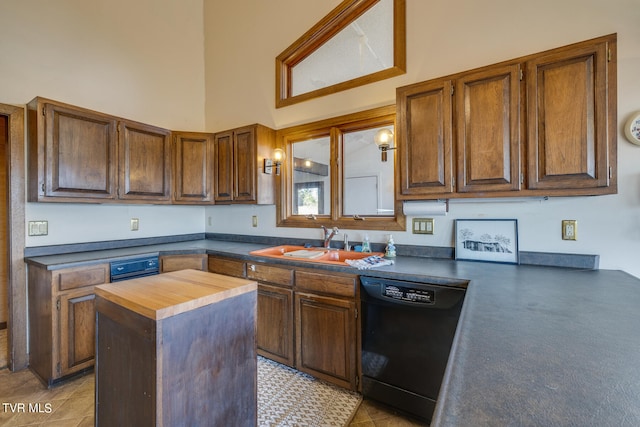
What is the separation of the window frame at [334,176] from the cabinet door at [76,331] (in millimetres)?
1745

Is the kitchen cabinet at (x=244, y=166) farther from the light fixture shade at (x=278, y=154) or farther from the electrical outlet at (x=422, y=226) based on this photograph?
the electrical outlet at (x=422, y=226)

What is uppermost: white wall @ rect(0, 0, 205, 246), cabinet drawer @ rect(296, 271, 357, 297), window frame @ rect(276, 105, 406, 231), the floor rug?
white wall @ rect(0, 0, 205, 246)

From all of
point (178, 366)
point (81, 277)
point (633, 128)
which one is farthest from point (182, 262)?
point (633, 128)

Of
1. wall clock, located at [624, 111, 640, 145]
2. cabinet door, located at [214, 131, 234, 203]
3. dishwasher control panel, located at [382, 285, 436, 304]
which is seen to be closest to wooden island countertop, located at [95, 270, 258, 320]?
dishwasher control panel, located at [382, 285, 436, 304]

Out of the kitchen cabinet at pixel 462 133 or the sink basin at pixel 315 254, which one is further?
the sink basin at pixel 315 254

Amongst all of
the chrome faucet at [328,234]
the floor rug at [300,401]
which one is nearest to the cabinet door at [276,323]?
the floor rug at [300,401]

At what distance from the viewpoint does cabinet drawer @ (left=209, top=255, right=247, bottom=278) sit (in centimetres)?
258

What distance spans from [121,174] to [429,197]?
269 centimetres

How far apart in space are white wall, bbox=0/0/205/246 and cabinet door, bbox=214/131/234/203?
68 centimetres

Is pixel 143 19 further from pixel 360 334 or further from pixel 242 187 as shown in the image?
pixel 360 334

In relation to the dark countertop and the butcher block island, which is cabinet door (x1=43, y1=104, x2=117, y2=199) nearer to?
the butcher block island

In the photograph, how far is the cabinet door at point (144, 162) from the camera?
270 cm

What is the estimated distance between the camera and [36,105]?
7.26 feet

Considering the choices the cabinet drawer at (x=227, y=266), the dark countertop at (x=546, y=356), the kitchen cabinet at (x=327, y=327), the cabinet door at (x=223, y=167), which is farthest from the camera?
the cabinet door at (x=223, y=167)
